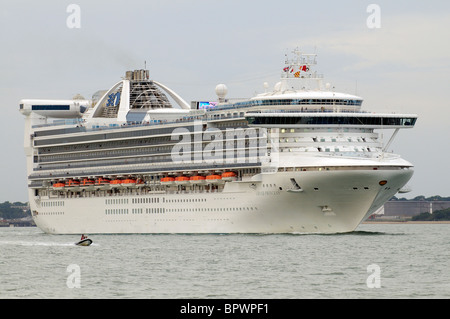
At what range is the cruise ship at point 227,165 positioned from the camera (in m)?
73.2

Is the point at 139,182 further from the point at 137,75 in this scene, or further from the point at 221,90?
the point at 137,75

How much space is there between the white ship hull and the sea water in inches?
53.1

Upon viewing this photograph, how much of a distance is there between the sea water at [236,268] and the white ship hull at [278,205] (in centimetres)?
135

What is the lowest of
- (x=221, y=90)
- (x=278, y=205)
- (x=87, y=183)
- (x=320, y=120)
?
(x=278, y=205)

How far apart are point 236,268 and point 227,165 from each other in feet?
80.4

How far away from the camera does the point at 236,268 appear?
54.2 meters

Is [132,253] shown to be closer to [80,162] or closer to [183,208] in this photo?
[183,208]

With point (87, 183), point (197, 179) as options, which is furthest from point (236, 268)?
point (87, 183)

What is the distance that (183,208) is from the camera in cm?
8206

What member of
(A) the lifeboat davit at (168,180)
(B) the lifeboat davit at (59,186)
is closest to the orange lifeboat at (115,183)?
(A) the lifeboat davit at (168,180)

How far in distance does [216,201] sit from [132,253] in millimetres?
14713
